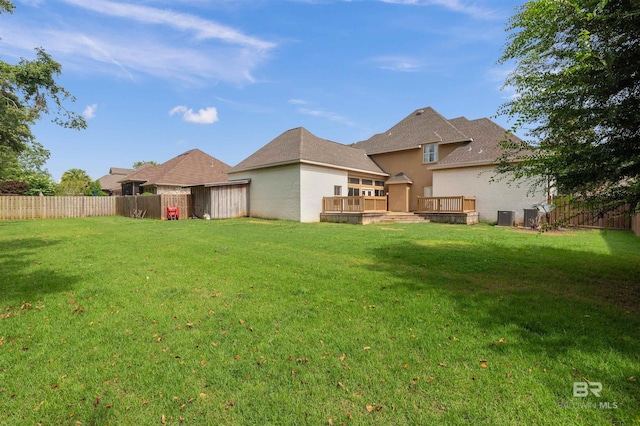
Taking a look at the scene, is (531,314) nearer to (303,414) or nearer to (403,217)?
(303,414)

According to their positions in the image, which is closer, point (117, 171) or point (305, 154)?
point (305, 154)

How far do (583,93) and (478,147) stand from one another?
16.8 metres

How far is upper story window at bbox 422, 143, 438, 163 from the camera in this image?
21797 mm

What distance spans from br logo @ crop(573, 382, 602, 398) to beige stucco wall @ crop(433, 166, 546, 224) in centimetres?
1583

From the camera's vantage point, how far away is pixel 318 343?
314 cm

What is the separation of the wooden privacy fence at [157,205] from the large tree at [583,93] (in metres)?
20.6

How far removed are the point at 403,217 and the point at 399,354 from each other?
16.2 meters

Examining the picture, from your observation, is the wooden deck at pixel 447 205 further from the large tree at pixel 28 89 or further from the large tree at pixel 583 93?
the large tree at pixel 28 89

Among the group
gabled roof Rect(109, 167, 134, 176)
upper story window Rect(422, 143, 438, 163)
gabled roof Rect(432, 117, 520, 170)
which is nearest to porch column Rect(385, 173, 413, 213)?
upper story window Rect(422, 143, 438, 163)

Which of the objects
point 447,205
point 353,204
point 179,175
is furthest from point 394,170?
point 179,175

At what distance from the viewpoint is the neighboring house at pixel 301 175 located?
60.3 ft

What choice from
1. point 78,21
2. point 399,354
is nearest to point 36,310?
point 399,354

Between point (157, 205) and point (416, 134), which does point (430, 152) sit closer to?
point (416, 134)

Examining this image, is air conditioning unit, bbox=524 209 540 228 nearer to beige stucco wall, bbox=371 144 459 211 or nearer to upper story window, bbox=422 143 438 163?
beige stucco wall, bbox=371 144 459 211
